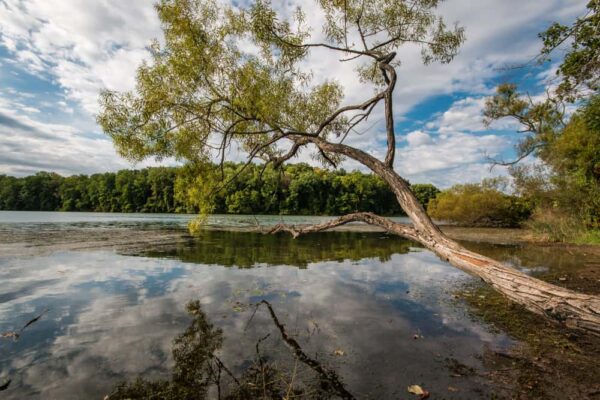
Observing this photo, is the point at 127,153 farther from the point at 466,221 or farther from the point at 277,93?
the point at 466,221

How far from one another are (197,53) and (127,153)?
10.2 feet

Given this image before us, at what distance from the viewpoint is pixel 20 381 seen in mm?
4285

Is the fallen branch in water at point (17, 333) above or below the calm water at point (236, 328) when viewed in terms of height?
below

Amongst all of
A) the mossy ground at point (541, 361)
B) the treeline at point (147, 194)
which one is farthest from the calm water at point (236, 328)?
the treeline at point (147, 194)

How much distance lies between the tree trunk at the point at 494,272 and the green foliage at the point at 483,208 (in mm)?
43021

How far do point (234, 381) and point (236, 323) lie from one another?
232cm

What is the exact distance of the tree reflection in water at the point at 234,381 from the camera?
3.94 m

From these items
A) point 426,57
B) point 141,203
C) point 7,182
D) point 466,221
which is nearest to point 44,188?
point 7,182

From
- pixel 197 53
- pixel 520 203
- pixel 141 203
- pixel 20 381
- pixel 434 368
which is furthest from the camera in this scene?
pixel 141 203

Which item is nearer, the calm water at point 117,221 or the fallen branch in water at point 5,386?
the fallen branch in water at point 5,386

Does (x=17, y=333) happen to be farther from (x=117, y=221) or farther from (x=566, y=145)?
(x=117, y=221)

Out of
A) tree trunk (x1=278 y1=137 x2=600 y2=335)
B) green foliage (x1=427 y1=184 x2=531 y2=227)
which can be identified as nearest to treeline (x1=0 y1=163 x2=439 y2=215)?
green foliage (x1=427 y1=184 x2=531 y2=227)

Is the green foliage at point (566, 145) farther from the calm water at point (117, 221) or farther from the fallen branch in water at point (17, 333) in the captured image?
the calm water at point (117, 221)

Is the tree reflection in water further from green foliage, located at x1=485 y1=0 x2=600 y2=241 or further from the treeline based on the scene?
the treeline
